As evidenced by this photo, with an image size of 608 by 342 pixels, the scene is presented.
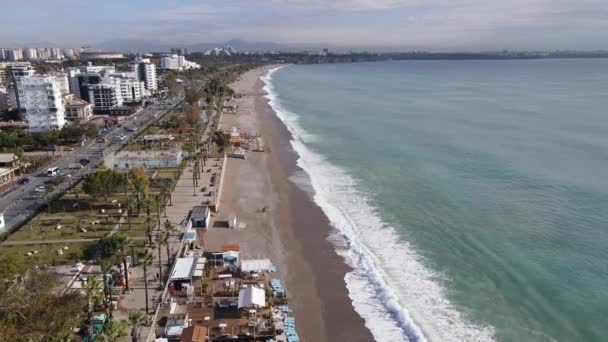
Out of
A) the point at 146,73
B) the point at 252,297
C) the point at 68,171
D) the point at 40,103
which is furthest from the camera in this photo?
the point at 146,73

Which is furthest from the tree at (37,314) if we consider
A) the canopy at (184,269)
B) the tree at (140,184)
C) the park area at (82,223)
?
the tree at (140,184)

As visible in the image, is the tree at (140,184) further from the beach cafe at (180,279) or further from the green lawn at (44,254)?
the beach cafe at (180,279)

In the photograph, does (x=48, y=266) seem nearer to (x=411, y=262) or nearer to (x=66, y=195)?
(x=66, y=195)

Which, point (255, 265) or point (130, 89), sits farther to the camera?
point (130, 89)

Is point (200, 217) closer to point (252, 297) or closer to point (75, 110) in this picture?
point (252, 297)

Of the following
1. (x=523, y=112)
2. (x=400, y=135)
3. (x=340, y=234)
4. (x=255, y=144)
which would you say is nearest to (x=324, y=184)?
(x=340, y=234)

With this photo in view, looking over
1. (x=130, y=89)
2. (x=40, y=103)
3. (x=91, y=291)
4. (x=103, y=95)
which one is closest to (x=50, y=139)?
(x=40, y=103)
